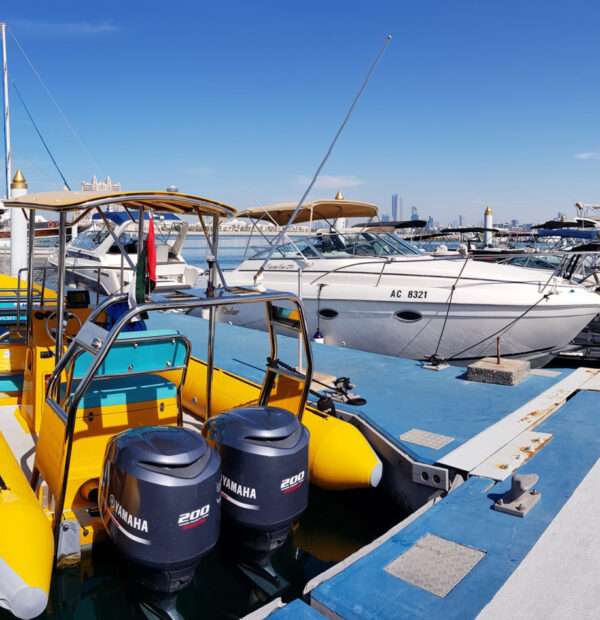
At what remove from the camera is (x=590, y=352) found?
8.48 m

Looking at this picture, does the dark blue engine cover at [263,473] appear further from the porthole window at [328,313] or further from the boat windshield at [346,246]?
the boat windshield at [346,246]

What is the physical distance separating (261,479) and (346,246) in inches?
270

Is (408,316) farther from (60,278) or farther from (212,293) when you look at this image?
(60,278)

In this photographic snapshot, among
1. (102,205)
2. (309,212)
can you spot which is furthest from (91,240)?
(102,205)

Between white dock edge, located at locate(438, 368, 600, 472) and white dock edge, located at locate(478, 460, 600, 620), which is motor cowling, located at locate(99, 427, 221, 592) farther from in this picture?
white dock edge, located at locate(438, 368, 600, 472)

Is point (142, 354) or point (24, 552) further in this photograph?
point (142, 354)

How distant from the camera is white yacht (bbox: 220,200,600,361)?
25.3 ft

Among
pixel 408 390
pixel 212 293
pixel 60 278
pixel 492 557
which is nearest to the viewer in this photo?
pixel 492 557

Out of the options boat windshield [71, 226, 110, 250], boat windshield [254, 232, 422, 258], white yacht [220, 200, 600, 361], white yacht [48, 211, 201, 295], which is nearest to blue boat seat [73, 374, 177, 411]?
white yacht [220, 200, 600, 361]

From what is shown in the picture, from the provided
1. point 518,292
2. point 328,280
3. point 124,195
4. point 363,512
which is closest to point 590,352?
point 518,292

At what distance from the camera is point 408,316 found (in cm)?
826

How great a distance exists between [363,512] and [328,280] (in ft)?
16.4

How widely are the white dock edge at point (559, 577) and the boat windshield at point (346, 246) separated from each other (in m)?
6.58

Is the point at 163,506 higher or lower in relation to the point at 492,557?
higher
